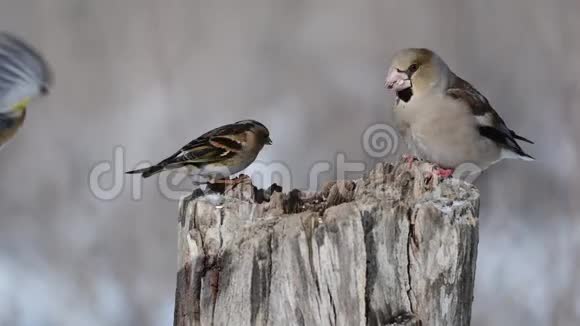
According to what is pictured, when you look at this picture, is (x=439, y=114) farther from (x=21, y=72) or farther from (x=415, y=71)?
(x=21, y=72)

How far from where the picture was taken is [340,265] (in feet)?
2.27

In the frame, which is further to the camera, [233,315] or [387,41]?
[387,41]

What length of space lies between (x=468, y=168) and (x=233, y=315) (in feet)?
1.69

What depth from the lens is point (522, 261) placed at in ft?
4.68

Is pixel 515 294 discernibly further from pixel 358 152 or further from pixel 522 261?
pixel 358 152

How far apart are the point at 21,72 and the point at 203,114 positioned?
0.76 metres

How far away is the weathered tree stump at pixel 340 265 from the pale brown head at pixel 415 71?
30 centimetres

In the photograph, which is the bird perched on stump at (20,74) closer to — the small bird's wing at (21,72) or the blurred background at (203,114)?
the small bird's wing at (21,72)

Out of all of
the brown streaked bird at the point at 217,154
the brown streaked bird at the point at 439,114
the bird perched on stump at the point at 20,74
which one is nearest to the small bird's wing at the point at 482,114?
the brown streaked bird at the point at 439,114

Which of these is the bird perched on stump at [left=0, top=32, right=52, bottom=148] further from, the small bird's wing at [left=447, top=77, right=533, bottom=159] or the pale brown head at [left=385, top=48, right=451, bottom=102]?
the small bird's wing at [left=447, top=77, right=533, bottom=159]

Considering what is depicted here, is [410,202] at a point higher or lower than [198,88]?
lower

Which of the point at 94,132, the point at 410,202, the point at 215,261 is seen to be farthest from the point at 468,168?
the point at 94,132

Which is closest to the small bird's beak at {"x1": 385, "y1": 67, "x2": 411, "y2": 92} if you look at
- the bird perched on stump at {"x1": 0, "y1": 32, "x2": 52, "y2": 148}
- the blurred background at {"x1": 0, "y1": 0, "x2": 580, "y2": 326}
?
the blurred background at {"x1": 0, "y1": 0, "x2": 580, "y2": 326}

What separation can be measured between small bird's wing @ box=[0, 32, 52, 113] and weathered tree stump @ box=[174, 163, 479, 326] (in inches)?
8.3
